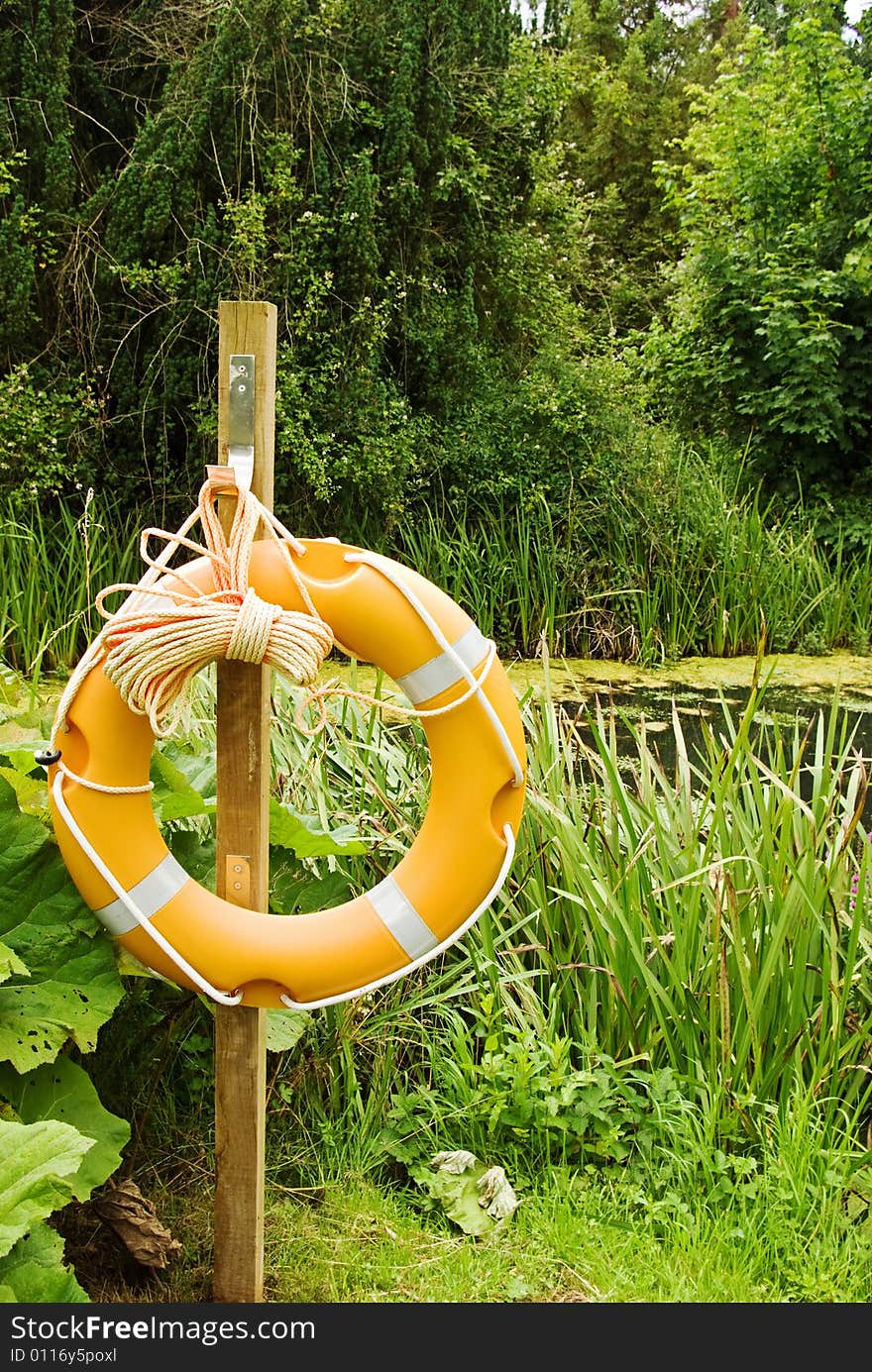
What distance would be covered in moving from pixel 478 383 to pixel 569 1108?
15.7ft

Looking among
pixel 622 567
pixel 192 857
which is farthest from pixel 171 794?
pixel 622 567

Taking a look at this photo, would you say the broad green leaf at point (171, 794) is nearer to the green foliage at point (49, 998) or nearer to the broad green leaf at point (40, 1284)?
the green foliage at point (49, 998)

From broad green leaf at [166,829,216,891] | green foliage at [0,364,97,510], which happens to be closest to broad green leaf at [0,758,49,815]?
broad green leaf at [166,829,216,891]

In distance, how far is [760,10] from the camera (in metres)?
11.7

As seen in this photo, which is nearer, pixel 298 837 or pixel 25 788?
pixel 25 788

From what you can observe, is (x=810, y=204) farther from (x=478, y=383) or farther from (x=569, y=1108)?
(x=569, y=1108)

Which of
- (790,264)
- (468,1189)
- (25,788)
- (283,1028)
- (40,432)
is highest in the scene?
(790,264)

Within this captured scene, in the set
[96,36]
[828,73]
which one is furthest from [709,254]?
[96,36]

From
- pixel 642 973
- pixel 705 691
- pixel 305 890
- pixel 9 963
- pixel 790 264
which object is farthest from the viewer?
pixel 790 264

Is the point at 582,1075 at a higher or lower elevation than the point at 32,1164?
lower

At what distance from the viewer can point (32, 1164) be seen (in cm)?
101

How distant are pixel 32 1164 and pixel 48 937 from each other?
0.38 meters

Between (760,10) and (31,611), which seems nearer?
(31,611)

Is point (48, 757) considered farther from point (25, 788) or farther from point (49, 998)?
point (49, 998)
